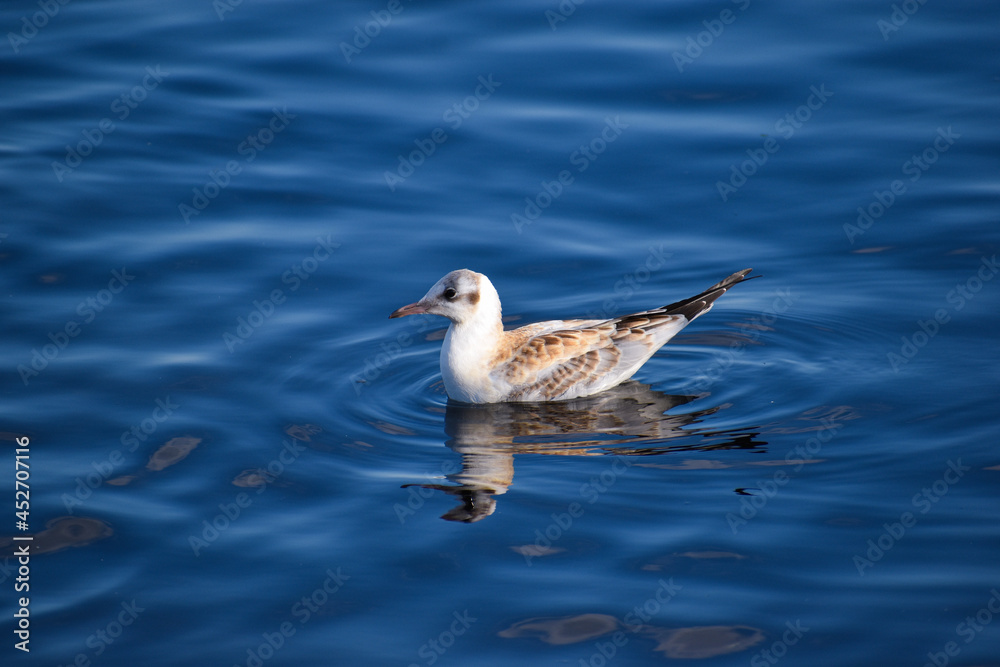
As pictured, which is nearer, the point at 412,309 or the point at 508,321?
the point at 412,309

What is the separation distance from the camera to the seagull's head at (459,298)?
440 inches

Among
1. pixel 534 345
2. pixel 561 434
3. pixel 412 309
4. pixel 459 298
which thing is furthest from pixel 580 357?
pixel 412 309

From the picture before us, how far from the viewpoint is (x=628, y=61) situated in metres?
17.3

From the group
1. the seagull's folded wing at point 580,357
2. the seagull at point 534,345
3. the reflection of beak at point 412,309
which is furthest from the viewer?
the seagull's folded wing at point 580,357

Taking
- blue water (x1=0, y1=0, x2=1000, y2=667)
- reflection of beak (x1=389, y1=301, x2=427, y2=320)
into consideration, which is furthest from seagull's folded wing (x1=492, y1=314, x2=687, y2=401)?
reflection of beak (x1=389, y1=301, x2=427, y2=320)

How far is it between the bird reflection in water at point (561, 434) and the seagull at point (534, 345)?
0.17 m

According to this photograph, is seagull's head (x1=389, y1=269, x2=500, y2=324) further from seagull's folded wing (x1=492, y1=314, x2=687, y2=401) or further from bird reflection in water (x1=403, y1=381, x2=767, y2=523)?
bird reflection in water (x1=403, y1=381, x2=767, y2=523)

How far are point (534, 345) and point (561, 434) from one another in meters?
1.20

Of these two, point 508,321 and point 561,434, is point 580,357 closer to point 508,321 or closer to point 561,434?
point 561,434

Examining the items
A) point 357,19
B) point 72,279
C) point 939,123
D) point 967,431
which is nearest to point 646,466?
point 967,431

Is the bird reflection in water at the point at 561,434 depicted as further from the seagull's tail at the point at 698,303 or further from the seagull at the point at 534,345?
the seagull's tail at the point at 698,303

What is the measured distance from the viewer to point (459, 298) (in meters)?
11.2

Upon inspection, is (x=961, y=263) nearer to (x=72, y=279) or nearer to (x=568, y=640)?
(x=568, y=640)

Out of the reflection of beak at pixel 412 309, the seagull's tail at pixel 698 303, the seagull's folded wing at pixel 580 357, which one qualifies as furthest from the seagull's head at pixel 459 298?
the seagull's tail at pixel 698 303
